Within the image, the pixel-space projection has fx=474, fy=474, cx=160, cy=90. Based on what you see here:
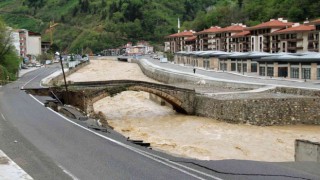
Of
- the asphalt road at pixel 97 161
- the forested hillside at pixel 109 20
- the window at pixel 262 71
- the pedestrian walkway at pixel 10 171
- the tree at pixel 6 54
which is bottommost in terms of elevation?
the asphalt road at pixel 97 161

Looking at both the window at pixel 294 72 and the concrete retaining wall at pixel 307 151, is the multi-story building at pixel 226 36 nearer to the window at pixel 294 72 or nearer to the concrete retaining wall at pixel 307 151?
the window at pixel 294 72

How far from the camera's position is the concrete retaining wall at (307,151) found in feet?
56.5

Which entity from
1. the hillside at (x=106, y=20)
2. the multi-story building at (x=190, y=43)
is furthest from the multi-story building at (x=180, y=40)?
the hillside at (x=106, y=20)

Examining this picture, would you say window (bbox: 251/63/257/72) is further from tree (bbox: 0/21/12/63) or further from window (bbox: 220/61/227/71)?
tree (bbox: 0/21/12/63)

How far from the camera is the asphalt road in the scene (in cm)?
1303

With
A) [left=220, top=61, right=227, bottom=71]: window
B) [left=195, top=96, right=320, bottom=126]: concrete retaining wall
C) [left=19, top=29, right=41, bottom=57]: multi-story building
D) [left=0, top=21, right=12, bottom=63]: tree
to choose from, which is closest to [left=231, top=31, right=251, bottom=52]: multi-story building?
[left=220, top=61, right=227, bottom=71]: window

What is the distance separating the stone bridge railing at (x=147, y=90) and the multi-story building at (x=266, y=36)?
126 ft

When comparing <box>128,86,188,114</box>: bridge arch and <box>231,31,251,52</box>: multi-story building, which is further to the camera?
<box>231,31,251,52</box>: multi-story building

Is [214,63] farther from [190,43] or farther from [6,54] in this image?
[190,43]

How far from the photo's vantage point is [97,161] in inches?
583

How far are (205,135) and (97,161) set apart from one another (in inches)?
577

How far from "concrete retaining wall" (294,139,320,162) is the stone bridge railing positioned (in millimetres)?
20007

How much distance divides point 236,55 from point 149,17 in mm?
115348

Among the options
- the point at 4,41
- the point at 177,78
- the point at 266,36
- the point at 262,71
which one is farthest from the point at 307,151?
the point at 266,36
